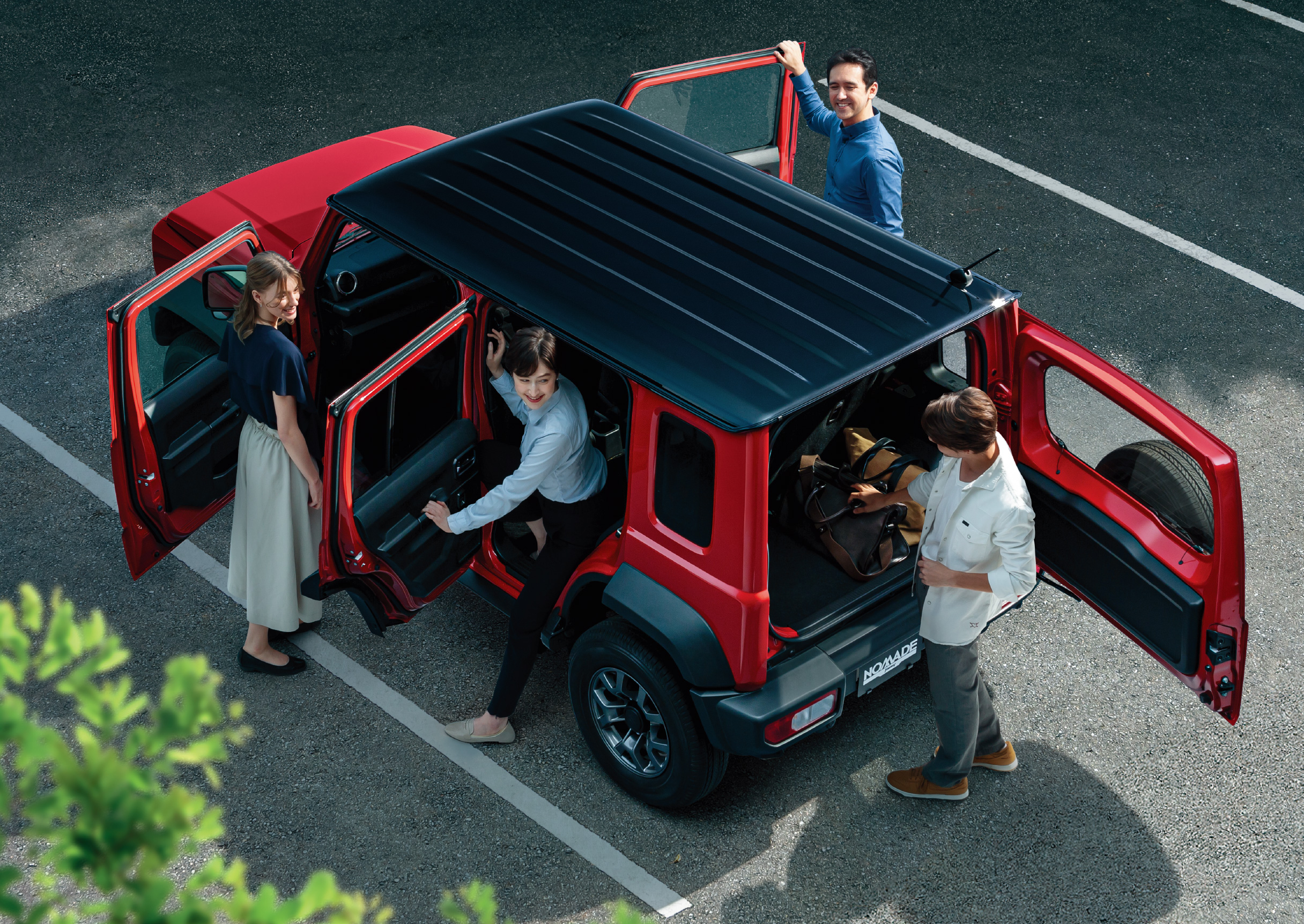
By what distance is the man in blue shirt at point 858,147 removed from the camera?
571cm

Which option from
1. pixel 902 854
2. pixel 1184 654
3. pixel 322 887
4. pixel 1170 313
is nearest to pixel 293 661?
pixel 902 854

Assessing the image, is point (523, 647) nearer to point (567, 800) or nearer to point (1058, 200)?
point (567, 800)

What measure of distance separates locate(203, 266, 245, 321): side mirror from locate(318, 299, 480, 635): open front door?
73 centimetres

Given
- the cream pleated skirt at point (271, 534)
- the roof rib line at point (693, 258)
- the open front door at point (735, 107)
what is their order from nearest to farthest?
the roof rib line at point (693, 258), the cream pleated skirt at point (271, 534), the open front door at point (735, 107)

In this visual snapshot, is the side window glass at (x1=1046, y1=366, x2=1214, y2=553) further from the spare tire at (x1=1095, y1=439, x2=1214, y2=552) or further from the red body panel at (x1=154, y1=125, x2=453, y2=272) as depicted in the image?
the red body panel at (x1=154, y1=125, x2=453, y2=272)

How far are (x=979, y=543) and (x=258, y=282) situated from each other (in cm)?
270

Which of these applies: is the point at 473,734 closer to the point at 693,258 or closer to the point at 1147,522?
the point at 693,258

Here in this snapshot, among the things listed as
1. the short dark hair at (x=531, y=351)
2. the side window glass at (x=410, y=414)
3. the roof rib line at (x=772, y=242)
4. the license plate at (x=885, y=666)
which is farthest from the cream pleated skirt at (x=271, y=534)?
the license plate at (x=885, y=666)

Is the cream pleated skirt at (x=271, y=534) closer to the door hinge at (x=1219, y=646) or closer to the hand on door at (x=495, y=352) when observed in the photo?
the hand on door at (x=495, y=352)

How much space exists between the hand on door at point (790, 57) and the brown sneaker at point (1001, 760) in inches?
133

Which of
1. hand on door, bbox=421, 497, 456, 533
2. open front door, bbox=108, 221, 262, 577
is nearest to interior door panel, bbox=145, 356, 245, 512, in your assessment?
open front door, bbox=108, 221, 262, 577

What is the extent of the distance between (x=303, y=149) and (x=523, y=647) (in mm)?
5194

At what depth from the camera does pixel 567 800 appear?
475cm

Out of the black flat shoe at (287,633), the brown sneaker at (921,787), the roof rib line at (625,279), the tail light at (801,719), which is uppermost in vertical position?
the roof rib line at (625,279)
